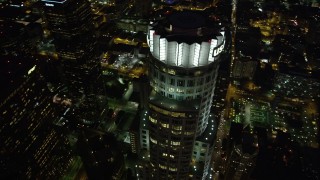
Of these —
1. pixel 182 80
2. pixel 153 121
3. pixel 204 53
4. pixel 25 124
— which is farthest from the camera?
pixel 25 124

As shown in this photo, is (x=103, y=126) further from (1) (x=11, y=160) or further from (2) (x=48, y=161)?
(1) (x=11, y=160)

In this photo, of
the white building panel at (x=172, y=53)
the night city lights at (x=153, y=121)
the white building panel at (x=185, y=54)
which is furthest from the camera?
Result: the night city lights at (x=153, y=121)

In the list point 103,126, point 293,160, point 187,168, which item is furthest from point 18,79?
point 293,160

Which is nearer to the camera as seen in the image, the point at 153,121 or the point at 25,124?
the point at 153,121

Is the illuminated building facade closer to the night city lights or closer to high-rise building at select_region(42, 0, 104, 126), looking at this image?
the night city lights

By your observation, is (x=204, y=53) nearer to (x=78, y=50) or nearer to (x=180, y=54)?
(x=180, y=54)

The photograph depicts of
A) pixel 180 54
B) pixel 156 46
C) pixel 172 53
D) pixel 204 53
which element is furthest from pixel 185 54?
pixel 156 46

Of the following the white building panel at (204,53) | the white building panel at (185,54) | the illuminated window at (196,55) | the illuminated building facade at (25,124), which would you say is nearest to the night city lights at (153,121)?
the white building panel at (185,54)

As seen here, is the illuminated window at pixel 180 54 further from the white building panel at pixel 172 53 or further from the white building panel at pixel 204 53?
the white building panel at pixel 204 53
